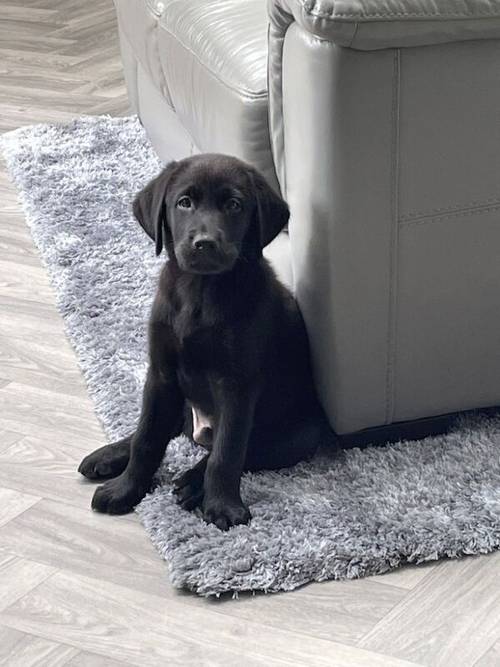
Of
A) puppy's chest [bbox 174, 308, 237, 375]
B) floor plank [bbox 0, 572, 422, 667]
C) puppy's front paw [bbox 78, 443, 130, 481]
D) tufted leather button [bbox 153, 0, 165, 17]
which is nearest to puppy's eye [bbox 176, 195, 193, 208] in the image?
puppy's chest [bbox 174, 308, 237, 375]

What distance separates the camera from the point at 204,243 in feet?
4.87

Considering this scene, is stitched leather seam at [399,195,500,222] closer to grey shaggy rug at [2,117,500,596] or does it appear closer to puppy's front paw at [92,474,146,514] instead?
grey shaggy rug at [2,117,500,596]

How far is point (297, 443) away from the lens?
1680 millimetres

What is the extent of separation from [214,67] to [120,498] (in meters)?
0.74

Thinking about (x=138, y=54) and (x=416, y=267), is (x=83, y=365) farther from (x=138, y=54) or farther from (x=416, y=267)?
(x=138, y=54)

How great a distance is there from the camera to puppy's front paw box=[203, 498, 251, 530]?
153cm

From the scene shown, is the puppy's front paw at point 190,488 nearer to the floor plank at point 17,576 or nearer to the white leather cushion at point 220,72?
the floor plank at point 17,576

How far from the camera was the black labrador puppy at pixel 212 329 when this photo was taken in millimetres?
1531

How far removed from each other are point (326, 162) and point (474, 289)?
0.29m

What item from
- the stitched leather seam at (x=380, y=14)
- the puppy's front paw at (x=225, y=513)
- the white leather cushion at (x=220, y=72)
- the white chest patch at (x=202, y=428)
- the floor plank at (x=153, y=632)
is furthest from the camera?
the white leather cushion at (x=220, y=72)

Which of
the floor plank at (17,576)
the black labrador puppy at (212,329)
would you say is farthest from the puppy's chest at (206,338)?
the floor plank at (17,576)

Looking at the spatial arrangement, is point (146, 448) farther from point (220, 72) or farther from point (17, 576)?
point (220, 72)

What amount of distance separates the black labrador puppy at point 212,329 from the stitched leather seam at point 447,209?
0.16 m

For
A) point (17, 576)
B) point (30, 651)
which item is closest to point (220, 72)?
point (17, 576)
